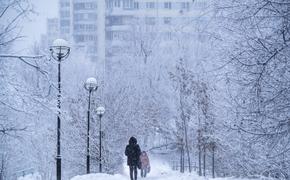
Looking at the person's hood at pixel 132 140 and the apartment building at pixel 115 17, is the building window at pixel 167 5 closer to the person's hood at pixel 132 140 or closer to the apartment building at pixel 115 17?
the apartment building at pixel 115 17

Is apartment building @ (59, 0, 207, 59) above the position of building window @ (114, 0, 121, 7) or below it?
below

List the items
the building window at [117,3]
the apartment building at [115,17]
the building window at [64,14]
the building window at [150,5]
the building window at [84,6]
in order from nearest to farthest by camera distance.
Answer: the apartment building at [115,17], the building window at [150,5], the building window at [117,3], the building window at [84,6], the building window at [64,14]

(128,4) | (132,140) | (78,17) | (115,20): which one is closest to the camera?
(132,140)

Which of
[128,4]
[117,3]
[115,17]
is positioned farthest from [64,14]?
[128,4]

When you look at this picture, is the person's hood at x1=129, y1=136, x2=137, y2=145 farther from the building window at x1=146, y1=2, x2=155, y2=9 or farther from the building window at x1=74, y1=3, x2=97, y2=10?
the building window at x1=74, y1=3, x2=97, y2=10

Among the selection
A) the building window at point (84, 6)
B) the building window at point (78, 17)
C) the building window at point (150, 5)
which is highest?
the building window at point (84, 6)

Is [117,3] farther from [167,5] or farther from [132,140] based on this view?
[132,140]

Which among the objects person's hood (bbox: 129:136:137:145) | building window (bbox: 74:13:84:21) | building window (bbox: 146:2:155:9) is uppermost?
building window (bbox: 74:13:84:21)

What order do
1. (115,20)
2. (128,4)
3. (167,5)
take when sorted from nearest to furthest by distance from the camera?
(167,5) → (128,4) → (115,20)

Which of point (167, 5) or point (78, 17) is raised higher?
point (78, 17)

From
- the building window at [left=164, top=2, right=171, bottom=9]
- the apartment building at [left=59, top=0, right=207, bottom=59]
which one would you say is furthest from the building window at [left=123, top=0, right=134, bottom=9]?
the building window at [left=164, top=2, right=171, bottom=9]

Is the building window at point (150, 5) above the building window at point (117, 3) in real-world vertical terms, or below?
below

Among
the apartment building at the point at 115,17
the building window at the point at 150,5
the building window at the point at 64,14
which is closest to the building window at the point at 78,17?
the apartment building at the point at 115,17

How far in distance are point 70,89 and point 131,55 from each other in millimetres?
10150
